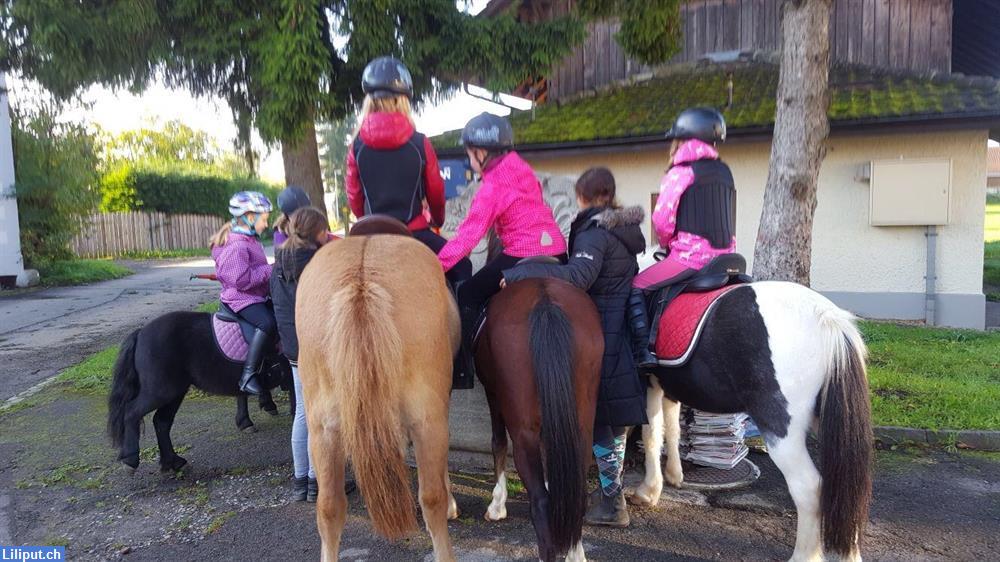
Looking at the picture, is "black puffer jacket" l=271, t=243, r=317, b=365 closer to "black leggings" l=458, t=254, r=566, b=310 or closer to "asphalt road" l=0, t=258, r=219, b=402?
"black leggings" l=458, t=254, r=566, b=310

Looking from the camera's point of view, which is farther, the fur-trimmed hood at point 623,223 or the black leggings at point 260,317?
the black leggings at point 260,317

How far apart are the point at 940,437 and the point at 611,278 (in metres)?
3.46

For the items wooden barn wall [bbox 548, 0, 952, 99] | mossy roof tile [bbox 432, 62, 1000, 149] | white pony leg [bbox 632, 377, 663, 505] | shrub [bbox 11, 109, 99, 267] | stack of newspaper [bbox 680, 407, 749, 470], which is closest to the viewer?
white pony leg [bbox 632, 377, 663, 505]

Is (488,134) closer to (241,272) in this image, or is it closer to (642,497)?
(241,272)

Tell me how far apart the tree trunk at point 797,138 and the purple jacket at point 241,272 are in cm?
525

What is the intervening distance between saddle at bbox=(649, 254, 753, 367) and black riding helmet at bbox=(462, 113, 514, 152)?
4.19ft

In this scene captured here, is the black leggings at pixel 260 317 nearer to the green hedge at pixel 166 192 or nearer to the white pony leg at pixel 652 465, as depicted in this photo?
the white pony leg at pixel 652 465

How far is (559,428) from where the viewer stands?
293 centimetres

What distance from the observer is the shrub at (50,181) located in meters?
15.5

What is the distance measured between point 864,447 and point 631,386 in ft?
3.72

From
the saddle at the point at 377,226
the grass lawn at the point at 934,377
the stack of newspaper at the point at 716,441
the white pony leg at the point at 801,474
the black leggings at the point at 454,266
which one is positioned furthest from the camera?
the grass lawn at the point at 934,377

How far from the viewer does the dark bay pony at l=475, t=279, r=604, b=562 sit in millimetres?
2938

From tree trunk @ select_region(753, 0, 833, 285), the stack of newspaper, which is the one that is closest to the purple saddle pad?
the stack of newspaper

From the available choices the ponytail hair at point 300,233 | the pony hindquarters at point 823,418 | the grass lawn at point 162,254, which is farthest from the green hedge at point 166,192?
the pony hindquarters at point 823,418
